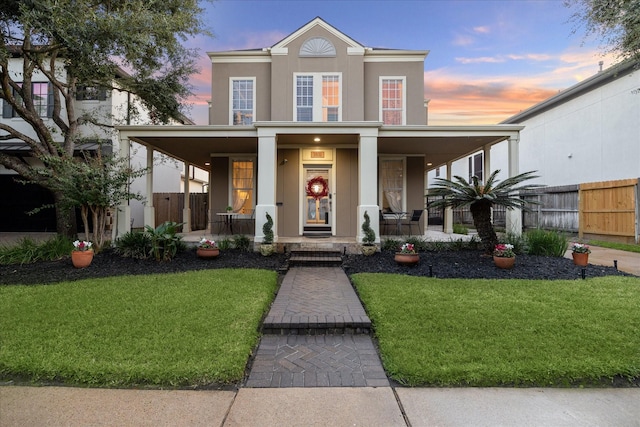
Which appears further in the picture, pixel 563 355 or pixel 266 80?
pixel 266 80

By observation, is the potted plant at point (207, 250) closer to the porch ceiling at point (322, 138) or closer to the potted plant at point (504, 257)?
the porch ceiling at point (322, 138)

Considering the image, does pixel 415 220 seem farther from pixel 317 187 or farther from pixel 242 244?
pixel 242 244

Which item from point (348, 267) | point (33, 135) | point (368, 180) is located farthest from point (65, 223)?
point (368, 180)

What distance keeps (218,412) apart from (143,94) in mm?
10433

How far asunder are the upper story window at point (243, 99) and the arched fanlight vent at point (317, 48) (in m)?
1.97

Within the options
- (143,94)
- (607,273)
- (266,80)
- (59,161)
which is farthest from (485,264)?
(143,94)

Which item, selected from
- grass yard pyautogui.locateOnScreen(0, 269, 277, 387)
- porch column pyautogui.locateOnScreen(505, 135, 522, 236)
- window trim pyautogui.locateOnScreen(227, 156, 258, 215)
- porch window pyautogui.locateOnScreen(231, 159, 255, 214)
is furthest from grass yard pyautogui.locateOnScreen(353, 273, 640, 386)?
porch window pyautogui.locateOnScreen(231, 159, 255, 214)

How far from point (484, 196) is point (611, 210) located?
8.10m

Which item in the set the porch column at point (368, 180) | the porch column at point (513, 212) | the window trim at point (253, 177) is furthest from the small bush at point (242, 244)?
the porch column at point (513, 212)

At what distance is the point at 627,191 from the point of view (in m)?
10.6

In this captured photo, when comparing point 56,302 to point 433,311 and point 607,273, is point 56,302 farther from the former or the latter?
point 607,273

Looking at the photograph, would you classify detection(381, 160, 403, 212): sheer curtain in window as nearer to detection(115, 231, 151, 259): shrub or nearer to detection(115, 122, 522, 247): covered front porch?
detection(115, 122, 522, 247): covered front porch

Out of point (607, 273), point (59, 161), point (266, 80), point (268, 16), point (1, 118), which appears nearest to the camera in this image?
point (607, 273)

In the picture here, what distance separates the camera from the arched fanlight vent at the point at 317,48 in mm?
10547
